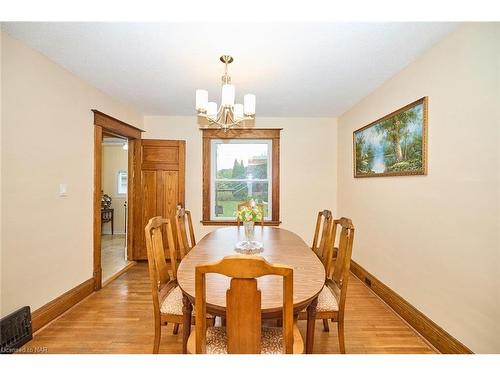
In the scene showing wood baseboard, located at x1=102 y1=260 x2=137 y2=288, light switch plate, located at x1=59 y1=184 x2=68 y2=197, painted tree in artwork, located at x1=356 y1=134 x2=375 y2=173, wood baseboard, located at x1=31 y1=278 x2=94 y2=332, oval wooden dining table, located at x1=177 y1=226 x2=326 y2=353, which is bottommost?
wood baseboard, located at x1=102 y1=260 x2=137 y2=288

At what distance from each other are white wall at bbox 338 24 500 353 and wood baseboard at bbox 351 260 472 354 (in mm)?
57

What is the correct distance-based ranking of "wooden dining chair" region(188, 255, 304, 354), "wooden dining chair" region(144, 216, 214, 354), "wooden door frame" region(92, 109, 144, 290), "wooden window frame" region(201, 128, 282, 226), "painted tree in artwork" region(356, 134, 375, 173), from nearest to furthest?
1. "wooden dining chair" region(188, 255, 304, 354)
2. "wooden dining chair" region(144, 216, 214, 354)
3. "wooden door frame" region(92, 109, 144, 290)
4. "painted tree in artwork" region(356, 134, 375, 173)
5. "wooden window frame" region(201, 128, 282, 226)

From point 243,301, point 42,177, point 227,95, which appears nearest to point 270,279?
point 243,301

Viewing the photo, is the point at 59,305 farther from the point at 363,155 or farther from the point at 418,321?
the point at 363,155

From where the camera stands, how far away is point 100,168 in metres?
3.05

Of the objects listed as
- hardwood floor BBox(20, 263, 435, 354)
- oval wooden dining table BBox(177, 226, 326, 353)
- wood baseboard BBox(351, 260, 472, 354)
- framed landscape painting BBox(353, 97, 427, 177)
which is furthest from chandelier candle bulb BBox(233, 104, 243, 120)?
wood baseboard BBox(351, 260, 472, 354)

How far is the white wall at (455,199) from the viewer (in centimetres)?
153

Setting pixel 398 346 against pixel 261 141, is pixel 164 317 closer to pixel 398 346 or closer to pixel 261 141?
pixel 398 346

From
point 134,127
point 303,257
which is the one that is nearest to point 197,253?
point 303,257

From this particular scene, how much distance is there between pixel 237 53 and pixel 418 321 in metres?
2.79

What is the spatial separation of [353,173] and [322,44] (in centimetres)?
217

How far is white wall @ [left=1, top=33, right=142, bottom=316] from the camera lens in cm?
191

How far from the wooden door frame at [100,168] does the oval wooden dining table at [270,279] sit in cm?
161

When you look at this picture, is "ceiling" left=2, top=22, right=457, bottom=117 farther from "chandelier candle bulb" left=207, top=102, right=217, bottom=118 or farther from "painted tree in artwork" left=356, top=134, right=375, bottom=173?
"painted tree in artwork" left=356, top=134, right=375, bottom=173
